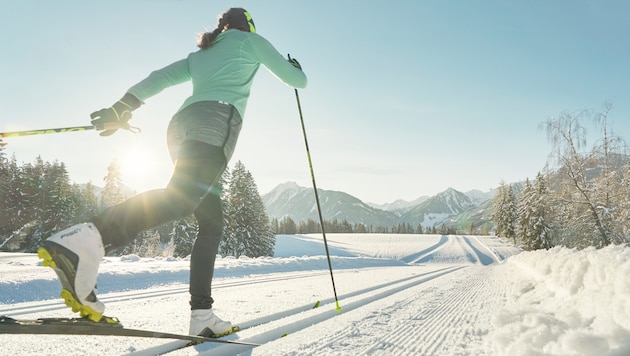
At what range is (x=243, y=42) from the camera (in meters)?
2.46

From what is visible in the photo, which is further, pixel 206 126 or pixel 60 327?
pixel 206 126

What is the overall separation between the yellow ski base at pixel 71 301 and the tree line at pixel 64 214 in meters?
31.6

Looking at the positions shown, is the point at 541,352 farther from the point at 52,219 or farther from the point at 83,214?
the point at 83,214

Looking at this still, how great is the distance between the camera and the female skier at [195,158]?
154cm

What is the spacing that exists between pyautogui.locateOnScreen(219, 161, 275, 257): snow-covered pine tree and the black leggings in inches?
1299

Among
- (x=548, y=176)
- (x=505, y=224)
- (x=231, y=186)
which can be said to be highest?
(x=231, y=186)

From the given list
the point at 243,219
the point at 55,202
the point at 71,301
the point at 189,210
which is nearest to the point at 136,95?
the point at 189,210

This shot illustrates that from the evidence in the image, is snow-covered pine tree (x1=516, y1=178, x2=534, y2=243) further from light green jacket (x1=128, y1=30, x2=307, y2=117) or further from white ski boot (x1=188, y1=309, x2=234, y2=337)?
white ski boot (x1=188, y1=309, x2=234, y2=337)

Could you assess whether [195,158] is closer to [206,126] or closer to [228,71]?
[206,126]

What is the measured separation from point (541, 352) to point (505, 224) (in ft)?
243

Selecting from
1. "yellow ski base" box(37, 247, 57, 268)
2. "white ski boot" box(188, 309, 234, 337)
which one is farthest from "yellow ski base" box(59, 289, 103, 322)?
"white ski boot" box(188, 309, 234, 337)

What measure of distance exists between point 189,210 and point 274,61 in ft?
3.96

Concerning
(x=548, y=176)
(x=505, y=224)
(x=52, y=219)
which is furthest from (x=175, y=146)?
(x=505, y=224)

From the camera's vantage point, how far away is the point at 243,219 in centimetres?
3547
